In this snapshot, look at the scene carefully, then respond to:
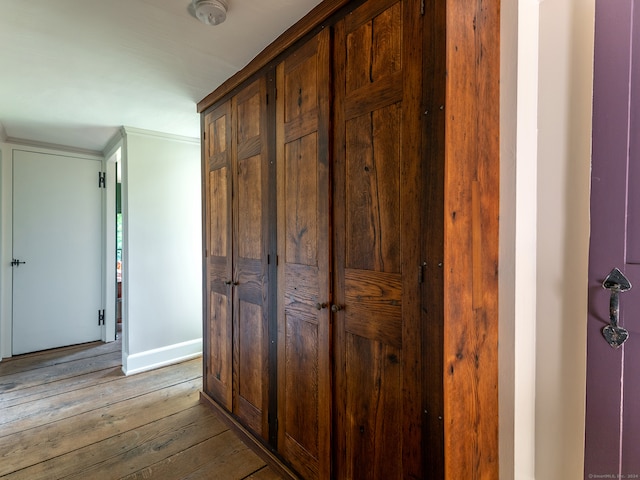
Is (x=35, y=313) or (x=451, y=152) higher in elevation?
(x=451, y=152)

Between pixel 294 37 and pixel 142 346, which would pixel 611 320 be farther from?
pixel 142 346

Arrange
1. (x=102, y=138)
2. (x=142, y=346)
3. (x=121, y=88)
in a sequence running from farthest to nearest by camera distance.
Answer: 1. (x=102, y=138)
2. (x=142, y=346)
3. (x=121, y=88)

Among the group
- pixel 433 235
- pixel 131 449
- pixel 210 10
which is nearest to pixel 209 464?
pixel 131 449

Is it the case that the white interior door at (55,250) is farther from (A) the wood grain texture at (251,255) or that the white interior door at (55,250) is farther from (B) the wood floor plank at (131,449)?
(A) the wood grain texture at (251,255)

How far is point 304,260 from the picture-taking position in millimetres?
1514

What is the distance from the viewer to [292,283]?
158cm

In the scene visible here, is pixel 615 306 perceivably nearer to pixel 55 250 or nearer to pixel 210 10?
pixel 210 10

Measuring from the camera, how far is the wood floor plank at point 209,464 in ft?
5.56

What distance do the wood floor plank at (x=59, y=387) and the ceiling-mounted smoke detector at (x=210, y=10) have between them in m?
2.92

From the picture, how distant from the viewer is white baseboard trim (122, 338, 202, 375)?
2932mm

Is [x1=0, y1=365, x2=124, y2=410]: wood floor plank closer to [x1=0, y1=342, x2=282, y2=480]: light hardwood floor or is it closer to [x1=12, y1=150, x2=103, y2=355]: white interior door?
[x1=0, y1=342, x2=282, y2=480]: light hardwood floor

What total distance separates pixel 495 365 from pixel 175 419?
209cm

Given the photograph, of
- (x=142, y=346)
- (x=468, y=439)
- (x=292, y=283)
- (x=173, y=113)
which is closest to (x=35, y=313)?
(x=142, y=346)

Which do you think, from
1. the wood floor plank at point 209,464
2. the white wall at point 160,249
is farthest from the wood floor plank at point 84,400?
the wood floor plank at point 209,464
